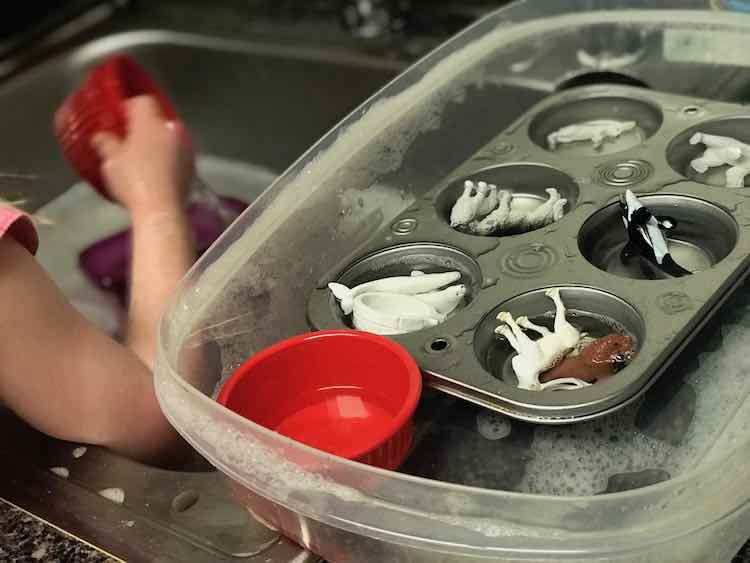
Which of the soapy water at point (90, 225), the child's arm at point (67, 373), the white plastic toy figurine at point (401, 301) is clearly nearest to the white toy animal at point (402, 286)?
the white plastic toy figurine at point (401, 301)

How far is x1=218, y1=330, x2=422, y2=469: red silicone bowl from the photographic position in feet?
1.63

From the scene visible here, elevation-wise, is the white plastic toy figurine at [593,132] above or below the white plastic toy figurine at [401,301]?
below

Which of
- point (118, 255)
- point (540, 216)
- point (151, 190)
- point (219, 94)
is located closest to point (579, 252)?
point (540, 216)

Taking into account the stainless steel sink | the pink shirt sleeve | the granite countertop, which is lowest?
the stainless steel sink

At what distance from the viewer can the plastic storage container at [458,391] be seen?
0.40m

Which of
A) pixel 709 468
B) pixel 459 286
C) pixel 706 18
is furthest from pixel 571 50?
pixel 709 468

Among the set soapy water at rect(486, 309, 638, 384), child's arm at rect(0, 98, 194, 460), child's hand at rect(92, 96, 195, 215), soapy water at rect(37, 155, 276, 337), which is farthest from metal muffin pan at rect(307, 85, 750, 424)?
soapy water at rect(37, 155, 276, 337)

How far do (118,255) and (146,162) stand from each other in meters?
0.24

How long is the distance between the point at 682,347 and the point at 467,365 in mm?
106

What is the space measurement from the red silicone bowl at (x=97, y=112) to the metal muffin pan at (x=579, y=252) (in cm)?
38

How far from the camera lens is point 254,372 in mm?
504

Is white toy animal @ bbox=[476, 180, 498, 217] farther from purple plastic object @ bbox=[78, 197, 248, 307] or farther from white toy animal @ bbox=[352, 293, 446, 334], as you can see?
purple plastic object @ bbox=[78, 197, 248, 307]

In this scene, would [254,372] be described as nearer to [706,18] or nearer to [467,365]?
[467,365]

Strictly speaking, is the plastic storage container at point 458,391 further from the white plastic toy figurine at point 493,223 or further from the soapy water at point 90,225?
the soapy water at point 90,225
